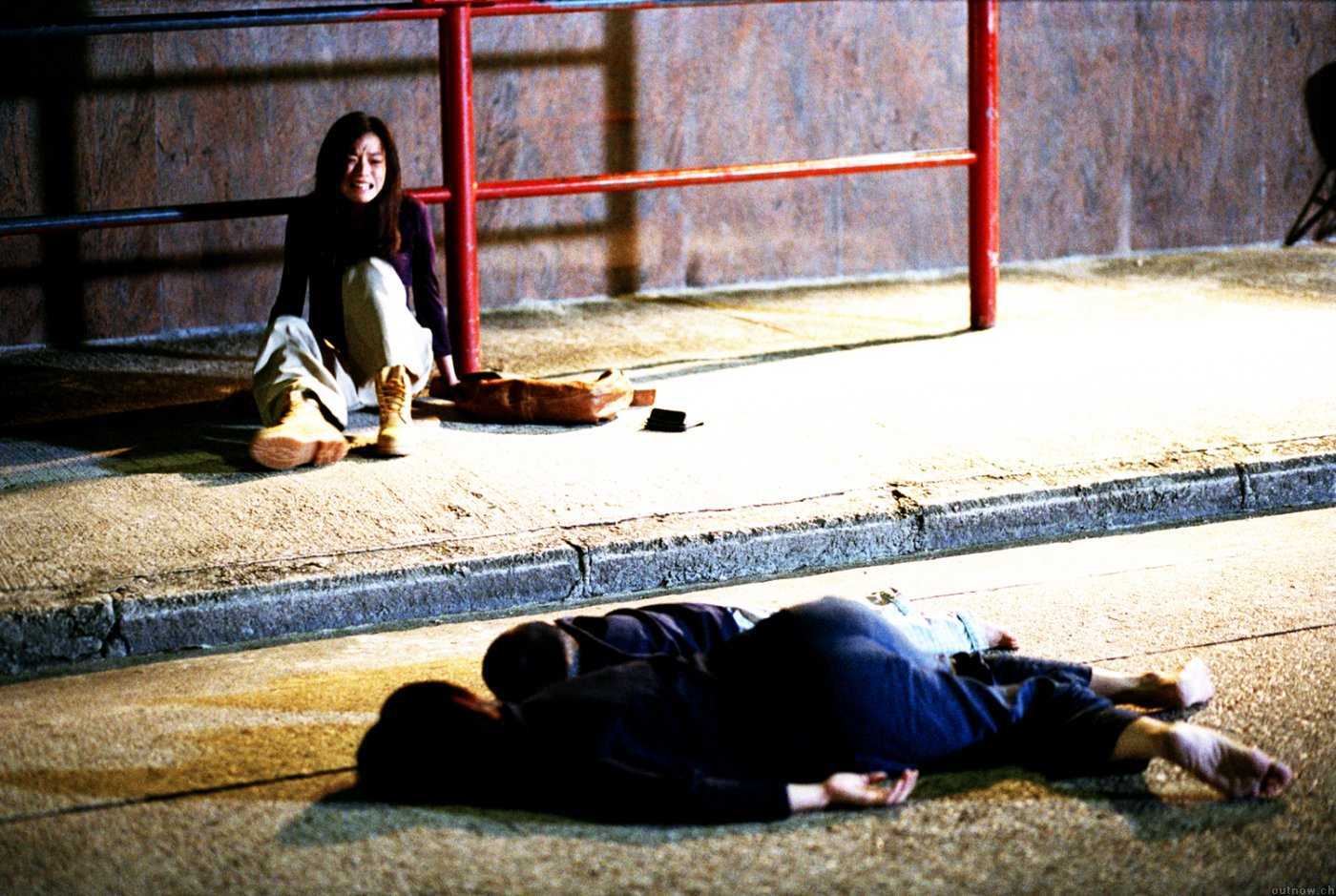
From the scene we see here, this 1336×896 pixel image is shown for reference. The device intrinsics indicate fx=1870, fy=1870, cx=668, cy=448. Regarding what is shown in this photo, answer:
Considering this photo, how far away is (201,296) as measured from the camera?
7.48 meters

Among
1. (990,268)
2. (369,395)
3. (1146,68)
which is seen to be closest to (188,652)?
(369,395)

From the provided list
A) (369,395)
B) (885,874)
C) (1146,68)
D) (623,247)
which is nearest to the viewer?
(885,874)

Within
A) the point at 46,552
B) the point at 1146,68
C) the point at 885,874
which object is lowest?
the point at 885,874

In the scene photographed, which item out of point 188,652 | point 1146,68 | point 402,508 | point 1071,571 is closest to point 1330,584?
point 1071,571

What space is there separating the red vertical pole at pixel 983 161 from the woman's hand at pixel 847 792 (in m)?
4.16

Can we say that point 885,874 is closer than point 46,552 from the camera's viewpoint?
Yes

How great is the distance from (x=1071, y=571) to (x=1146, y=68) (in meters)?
4.98

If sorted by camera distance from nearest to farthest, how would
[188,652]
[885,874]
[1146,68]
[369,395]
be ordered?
1. [885,874]
2. [188,652]
3. [369,395]
4. [1146,68]

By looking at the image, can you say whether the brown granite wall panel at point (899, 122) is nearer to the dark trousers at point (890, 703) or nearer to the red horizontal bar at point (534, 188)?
the red horizontal bar at point (534, 188)

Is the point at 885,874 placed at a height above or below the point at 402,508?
below

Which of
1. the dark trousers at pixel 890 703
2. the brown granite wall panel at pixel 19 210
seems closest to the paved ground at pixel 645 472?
the brown granite wall panel at pixel 19 210

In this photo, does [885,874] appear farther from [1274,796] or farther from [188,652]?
[188,652]

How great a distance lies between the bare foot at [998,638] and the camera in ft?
13.4

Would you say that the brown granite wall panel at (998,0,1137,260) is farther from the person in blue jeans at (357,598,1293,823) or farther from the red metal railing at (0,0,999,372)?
the person in blue jeans at (357,598,1293,823)
